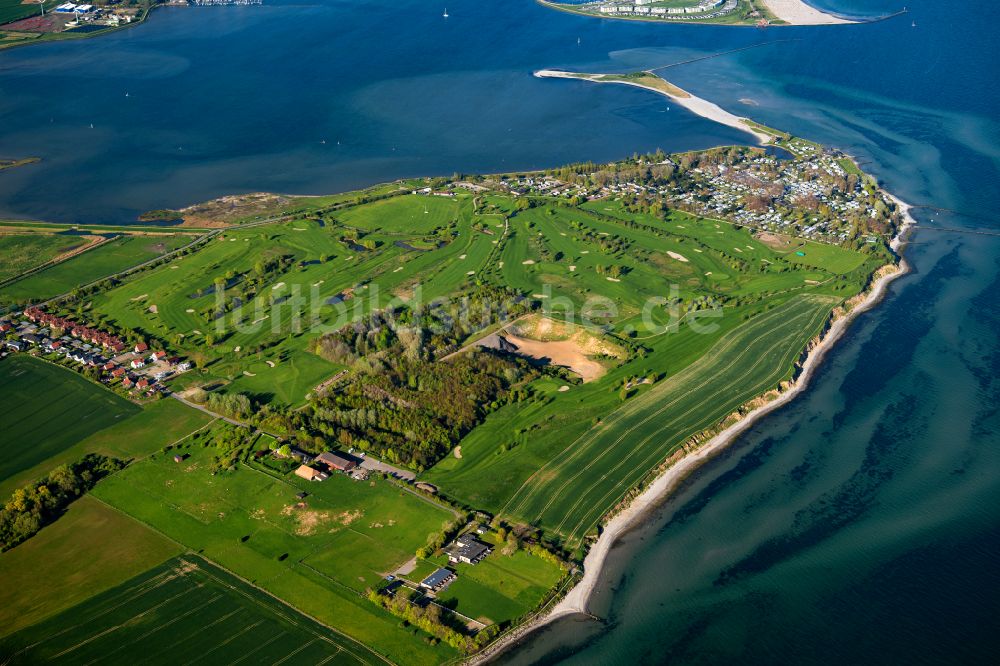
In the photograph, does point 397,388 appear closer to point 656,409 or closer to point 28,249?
point 656,409

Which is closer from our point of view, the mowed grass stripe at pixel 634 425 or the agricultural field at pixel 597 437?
the agricultural field at pixel 597 437

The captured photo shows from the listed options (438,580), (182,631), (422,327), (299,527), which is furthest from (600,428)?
(182,631)

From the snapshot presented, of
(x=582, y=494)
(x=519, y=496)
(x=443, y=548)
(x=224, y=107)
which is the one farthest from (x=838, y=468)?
(x=224, y=107)

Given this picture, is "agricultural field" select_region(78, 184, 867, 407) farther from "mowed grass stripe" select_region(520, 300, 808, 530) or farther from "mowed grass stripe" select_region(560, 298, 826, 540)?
"mowed grass stripe" select_region(560, 298, 826, 540)

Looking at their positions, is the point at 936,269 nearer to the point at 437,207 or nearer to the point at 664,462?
the point at 664,462

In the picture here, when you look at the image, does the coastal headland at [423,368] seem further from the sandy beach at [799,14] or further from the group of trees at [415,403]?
the sandy beach at [799,14]

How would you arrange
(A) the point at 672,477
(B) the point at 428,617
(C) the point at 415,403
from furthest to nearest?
(C) the point at 415,403 < (A) the point at 672,477 < (B) the point at 428,617

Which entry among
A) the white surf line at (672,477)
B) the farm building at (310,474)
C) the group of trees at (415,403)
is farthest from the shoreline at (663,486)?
the farm building at (310,474)
